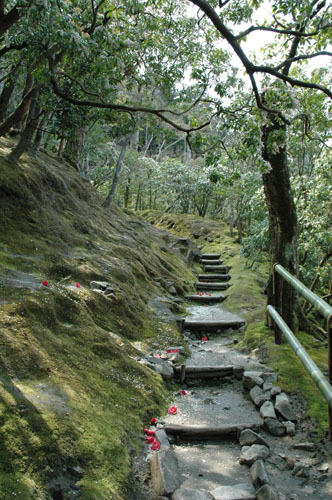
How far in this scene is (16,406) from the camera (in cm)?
329

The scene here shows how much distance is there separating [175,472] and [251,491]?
0.80 m

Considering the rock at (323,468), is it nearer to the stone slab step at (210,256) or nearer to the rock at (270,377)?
the rock at (270,377)

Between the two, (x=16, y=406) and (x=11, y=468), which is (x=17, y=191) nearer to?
(x=16, y=406)

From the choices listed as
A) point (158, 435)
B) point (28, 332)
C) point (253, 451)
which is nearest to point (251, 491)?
point (253, 451)

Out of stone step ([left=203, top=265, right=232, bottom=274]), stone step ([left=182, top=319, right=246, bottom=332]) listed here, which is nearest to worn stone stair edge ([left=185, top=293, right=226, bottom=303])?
stone step ([left=182, top=319, right=246, bottom=332])

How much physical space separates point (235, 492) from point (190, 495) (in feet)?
1.46

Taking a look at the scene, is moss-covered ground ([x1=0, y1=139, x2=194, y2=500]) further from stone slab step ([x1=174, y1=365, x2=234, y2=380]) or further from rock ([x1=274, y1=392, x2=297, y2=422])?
rock ([x1=274, y1=392, x2=297, y2=422])

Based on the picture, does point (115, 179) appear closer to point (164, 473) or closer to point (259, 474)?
point (164, 473)

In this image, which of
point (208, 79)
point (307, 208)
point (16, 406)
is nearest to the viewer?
point (16, 406)

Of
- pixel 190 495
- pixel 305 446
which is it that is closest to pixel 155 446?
pixel 190 495

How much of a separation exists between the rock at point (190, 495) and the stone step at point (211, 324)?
6.67 m

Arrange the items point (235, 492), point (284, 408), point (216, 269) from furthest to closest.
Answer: point (216, 269) < point (284, 408) < point (235, 492)

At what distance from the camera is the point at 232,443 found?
4.70 metres

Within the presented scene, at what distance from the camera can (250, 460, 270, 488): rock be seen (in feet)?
11.9
